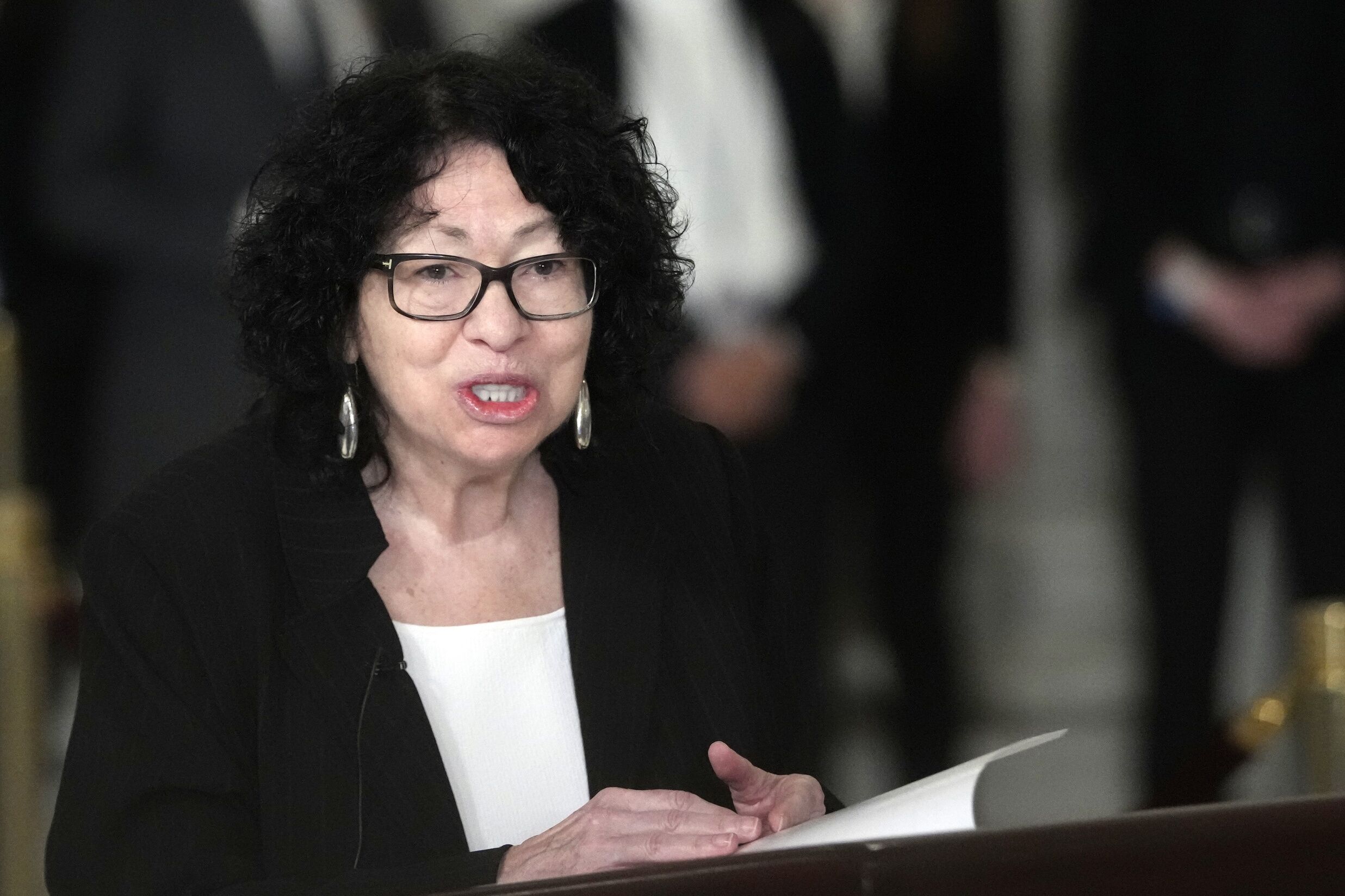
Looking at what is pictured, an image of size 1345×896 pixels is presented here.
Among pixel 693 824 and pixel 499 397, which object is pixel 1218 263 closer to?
pixel 499 397

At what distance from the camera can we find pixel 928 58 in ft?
11.3

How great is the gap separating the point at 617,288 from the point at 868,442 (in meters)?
1.88

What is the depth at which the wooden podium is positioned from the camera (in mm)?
814

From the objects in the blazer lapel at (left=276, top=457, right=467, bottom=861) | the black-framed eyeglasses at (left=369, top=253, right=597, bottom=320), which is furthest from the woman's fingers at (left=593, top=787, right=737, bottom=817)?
the black-framed eyeglasses at (left=369, top=253, right=597, bottom=320)

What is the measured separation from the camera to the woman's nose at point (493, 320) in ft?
5.11

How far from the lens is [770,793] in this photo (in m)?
1.51

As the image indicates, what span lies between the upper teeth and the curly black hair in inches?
5.5

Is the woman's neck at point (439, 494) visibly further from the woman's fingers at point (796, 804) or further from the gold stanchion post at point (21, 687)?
the gold stanchion post at point (21, 687)

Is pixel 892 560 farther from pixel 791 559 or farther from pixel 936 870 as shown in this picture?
pixel 936 870

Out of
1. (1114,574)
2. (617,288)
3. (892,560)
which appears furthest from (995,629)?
(617,288)

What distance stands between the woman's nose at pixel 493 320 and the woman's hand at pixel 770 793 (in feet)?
1.40

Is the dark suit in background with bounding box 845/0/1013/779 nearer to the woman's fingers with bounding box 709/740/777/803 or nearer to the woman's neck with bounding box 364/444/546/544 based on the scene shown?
the woman's neck with bounding box 364/444/546/544

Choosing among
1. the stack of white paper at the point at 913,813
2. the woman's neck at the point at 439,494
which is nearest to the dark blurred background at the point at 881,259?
the woman's neck at the point at 439,494

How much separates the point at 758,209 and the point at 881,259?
276 mm
